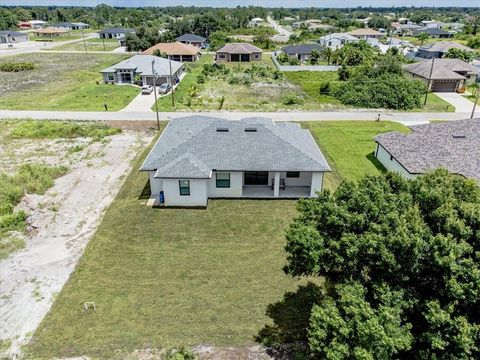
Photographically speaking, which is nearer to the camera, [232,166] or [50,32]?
[232,166]

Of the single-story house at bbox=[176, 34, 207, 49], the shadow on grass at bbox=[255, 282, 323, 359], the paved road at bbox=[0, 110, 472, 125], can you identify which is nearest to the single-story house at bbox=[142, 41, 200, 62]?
the single-story house at bbox=[176, 34, 207, 49]

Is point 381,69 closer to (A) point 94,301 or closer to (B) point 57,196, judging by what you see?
(B) point 57,196

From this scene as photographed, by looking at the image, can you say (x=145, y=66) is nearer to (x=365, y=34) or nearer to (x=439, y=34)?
(x=365, y=34)

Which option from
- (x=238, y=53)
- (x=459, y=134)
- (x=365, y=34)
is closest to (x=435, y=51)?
(x=238, y=53)

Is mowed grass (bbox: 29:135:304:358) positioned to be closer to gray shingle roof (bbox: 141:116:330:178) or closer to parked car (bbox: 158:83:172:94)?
gray shingle roof (bbox: 141:116:330:178)

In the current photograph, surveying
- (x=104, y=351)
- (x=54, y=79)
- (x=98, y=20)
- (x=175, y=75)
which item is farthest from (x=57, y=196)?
(x=98, y=20)

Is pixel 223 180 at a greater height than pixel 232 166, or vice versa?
pixel 232 166
